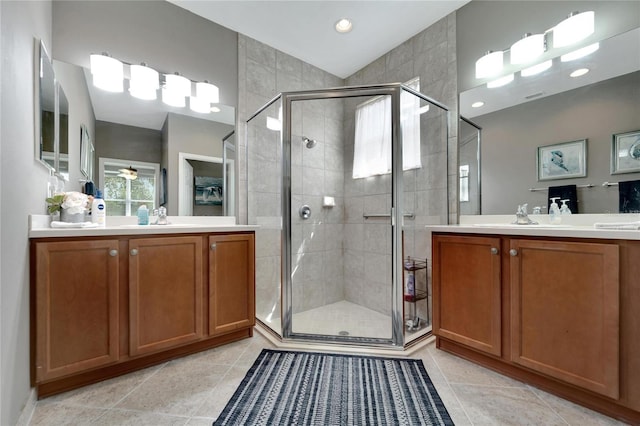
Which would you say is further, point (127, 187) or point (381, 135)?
point (381, 135)

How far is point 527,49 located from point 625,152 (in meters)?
0.88

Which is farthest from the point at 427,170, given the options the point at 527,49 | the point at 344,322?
the point at 344,322

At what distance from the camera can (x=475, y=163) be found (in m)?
1.99

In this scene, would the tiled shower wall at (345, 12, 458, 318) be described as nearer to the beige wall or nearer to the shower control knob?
the shower control knob

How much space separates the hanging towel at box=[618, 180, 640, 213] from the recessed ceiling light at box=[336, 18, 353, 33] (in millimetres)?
2211

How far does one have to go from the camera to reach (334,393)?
4.43 ft

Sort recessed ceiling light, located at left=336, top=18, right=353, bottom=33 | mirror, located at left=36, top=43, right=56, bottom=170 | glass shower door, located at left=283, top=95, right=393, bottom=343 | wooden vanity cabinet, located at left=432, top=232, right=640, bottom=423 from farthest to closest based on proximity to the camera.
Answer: recessed ceiling light, located at left=336, top=18, right=353, bottom=33 < glass shower door, located at left=283, top=95, right=393, bottom=343 < mirror, located at left=36, top=43, right=56, bottom=170 < wooden vanity cabinet, located at left=432, top=232, right=640, bottom=423

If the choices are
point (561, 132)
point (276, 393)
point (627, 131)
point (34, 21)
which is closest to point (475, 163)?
point (561, 132)

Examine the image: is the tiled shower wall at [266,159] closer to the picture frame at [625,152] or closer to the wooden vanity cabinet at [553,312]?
the wooden vanity cabinet at [553,312]

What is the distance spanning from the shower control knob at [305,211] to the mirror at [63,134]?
61.6 inches

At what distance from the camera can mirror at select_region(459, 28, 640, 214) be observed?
143 centimetres

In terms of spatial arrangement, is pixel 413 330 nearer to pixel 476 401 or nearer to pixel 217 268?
pixel 476 401

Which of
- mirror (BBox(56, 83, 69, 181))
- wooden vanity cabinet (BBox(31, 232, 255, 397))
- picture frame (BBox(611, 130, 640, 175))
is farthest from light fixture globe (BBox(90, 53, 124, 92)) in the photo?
picture frame (BBox(611, 130, 640, 175))

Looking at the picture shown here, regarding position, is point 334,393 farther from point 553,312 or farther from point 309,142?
point 309,142
